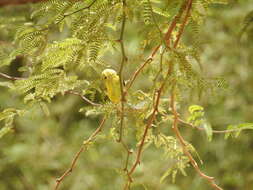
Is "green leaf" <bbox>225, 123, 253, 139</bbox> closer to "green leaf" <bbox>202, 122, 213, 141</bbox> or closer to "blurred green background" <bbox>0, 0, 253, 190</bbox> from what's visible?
"green leaf" <bbox>202, 122, 213, 141</bbox>

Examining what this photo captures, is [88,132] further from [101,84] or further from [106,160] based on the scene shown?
[101,84]

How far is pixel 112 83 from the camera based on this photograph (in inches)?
26.4

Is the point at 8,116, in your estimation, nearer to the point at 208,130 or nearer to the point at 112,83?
the point at 112,83

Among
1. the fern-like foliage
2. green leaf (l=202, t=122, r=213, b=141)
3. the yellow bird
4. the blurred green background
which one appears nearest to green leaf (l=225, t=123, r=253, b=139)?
green leaf (l=202, t=122, r=213, b=141)

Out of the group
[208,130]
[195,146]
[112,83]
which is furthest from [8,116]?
[195,146]

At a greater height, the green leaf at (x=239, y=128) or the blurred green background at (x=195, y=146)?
the green leaf at (x=239, y=128)

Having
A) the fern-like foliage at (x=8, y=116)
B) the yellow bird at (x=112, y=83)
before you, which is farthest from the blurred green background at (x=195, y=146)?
the yellow bird at (x=112, y=83)

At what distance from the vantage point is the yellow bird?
67cm

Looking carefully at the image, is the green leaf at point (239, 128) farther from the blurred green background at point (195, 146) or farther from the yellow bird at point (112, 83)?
the blurred green background at point (195, 146)

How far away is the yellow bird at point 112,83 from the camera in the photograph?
0.67 m

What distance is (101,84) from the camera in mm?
704

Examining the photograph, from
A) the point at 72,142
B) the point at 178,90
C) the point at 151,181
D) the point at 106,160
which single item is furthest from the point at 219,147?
the point at 178,90

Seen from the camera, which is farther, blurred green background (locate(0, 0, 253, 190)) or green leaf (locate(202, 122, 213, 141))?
blurred green background (locate(0, 0, 253, 190))

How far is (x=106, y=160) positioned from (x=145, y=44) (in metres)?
1.47
